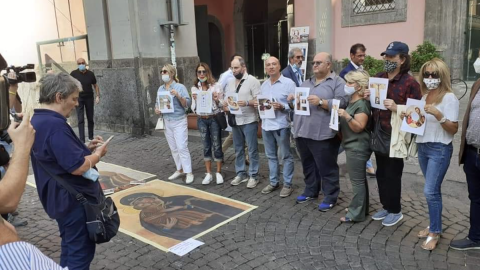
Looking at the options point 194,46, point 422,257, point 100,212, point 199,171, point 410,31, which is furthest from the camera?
point 194,46

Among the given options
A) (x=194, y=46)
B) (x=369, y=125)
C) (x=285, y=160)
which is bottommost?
(x=285, y=160)

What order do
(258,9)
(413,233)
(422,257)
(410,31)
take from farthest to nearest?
(258,9)
(410,31)
(413,233)
(422,257)

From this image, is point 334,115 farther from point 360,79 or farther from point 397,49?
point 397,49

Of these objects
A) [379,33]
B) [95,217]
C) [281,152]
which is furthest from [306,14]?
[95,217]

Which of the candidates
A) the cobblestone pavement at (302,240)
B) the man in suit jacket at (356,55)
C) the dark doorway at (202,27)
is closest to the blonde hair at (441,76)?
the cobblestone pavement at (302,240)

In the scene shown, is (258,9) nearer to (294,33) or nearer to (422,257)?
(294,33)

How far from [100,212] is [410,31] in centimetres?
899

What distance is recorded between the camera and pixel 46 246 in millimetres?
4305

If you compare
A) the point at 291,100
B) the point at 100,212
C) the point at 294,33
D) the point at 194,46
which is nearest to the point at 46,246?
the point at 100,212

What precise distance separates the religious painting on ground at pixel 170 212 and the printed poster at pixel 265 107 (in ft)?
4.05

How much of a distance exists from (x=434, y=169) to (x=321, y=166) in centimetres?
141

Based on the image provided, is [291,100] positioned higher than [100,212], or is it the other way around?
[291,100]

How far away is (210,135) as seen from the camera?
20.2 feet

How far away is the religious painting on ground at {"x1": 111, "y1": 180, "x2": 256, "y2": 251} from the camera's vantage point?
4.41 metres
